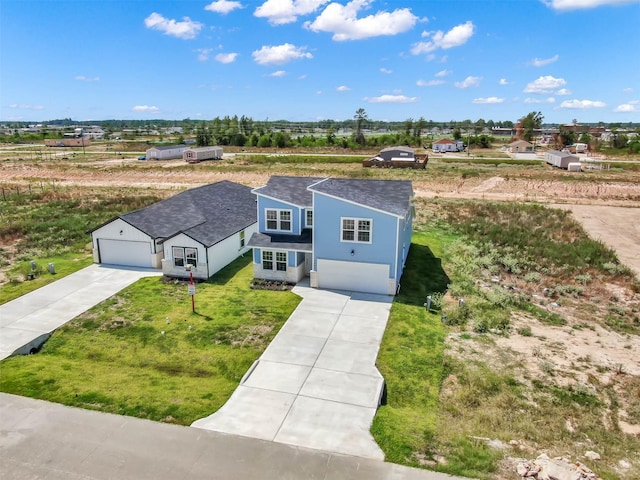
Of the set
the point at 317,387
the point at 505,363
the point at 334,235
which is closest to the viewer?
the point at 317,387

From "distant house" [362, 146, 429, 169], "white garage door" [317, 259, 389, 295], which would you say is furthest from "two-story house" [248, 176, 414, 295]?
"distant house" [362, 146, 429, 169]

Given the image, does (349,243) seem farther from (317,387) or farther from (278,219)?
(317,387)

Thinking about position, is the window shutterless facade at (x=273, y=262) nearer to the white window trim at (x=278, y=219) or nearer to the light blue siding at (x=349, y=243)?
the white window trim at (x=278, y=219)

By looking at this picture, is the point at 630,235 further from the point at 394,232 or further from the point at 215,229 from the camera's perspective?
the point at 215,229

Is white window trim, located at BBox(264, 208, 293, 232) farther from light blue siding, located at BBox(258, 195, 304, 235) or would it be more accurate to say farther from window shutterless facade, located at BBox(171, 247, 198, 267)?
window shutterless facade, located at BBox(171, 247, 198, 267)

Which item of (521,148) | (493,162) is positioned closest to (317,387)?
(493,162)
